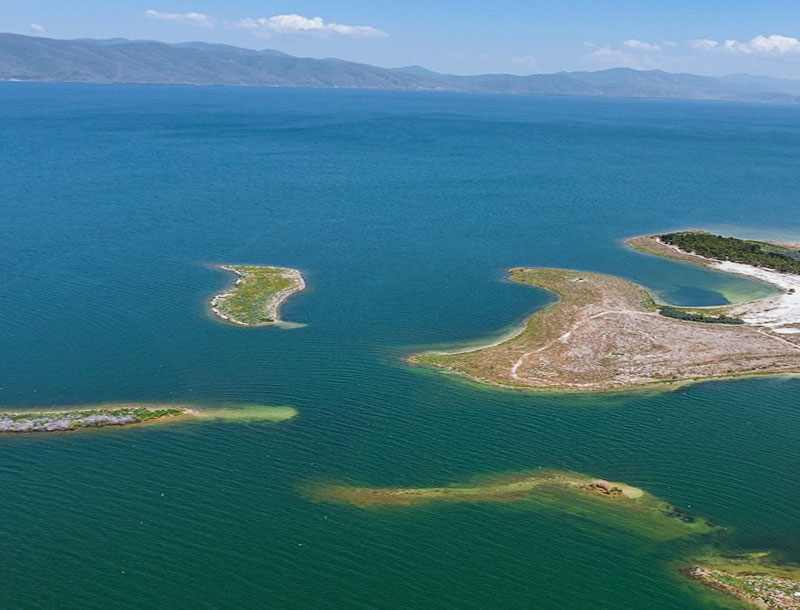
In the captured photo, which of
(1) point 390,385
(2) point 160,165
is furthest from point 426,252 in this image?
(2) point 160,165

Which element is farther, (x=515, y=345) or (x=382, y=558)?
(x=515, y=345)

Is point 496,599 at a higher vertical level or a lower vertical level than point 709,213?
lower

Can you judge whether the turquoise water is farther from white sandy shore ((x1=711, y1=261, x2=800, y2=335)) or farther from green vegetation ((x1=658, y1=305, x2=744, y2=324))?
green vegetation ((x1=658, y1=305, x2=744, y2=324))

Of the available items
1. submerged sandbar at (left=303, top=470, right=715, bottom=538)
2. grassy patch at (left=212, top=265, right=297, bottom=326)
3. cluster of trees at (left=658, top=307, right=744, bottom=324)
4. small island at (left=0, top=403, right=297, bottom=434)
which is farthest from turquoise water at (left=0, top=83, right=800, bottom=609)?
cluster of trees at (left=658, top=307, right=744, bottom=324)

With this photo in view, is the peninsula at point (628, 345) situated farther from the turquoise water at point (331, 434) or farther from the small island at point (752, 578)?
the small island at point (752, 578)

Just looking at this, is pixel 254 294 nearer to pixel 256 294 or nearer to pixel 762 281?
pixel 256 294

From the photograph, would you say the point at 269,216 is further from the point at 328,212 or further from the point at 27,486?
the point at 27,486
